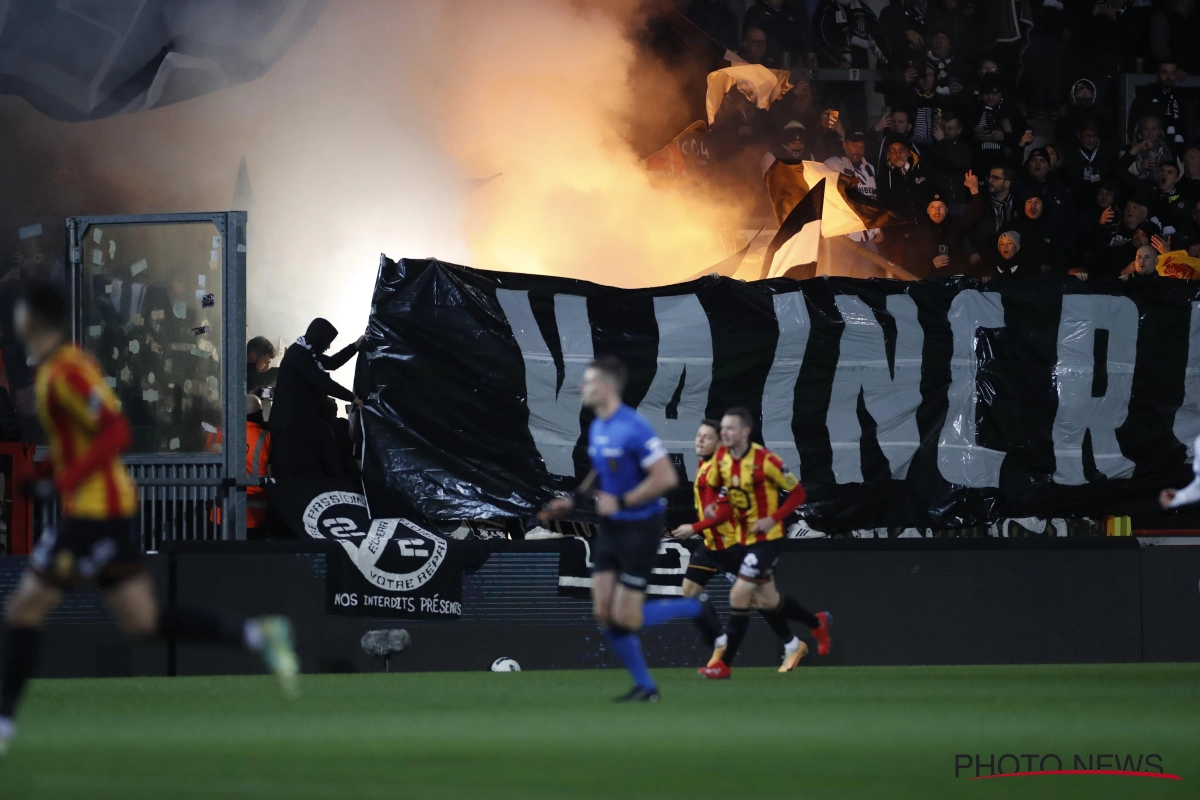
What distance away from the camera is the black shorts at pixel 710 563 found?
12.3 meters

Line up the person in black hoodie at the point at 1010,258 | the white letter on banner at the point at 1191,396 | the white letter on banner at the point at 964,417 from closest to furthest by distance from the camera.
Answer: the white letter on banner at the point at 964,417
the white letter on banner at the point at 1191,396
the person in black hoodie at the point at 1010,258

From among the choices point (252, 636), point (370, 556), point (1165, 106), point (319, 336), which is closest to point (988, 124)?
point (1165, 106)

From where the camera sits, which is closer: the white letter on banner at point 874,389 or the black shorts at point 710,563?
the black shorts at point 710,563

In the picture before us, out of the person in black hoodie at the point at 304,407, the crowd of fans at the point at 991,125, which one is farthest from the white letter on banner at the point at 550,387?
the crowd of fans at the point at 991,125

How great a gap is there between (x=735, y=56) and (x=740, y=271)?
124 inches

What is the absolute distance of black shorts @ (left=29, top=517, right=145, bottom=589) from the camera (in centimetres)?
651

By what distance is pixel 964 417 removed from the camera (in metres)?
13.8

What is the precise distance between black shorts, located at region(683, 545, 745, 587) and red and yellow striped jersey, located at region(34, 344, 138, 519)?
255 inches

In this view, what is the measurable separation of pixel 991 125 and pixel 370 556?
9211 mm

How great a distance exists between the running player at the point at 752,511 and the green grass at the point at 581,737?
901 mm

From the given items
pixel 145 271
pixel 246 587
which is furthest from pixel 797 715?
pixel 145 271

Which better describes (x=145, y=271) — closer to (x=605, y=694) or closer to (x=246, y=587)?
(x=246, y=587)

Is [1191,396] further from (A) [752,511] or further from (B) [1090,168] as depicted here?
(A) [752,511]

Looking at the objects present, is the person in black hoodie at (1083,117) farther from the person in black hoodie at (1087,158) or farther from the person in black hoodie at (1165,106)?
the person in black hoodie at (1165,106)
